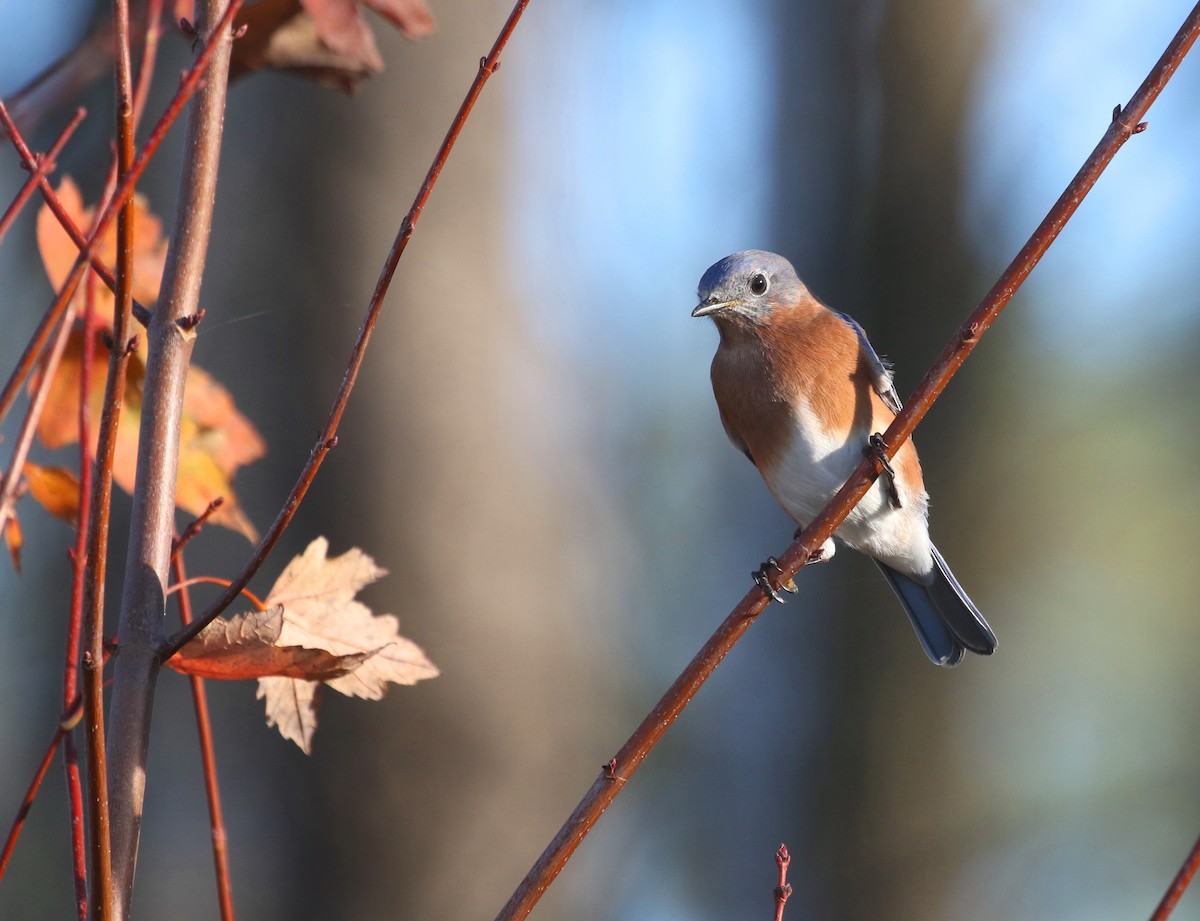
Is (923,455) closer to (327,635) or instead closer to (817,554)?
(817,554)

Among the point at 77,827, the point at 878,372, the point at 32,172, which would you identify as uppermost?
the point at 878,372

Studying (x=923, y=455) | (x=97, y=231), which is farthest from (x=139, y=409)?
(x=923, y=455)

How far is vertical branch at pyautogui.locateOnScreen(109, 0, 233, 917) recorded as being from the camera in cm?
97

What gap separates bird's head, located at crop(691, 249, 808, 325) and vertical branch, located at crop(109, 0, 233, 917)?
131cm

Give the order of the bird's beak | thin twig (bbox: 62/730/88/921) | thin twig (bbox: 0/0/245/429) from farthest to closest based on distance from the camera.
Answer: the bird's beak
thin twig (bbox: 62/730/88/921)
thin twig (bbox: 0/0/245/429)

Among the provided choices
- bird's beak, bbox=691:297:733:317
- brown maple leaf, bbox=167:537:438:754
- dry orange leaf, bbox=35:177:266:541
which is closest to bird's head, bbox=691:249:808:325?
bird's beak, bbox=691:297:733:317

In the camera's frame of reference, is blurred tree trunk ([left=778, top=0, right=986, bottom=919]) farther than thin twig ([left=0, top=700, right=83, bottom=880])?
Yes

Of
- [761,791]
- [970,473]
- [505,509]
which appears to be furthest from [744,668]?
[505,509]

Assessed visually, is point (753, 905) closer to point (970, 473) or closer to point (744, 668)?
point (744, 668)

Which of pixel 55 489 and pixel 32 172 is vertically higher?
pixel 32 172

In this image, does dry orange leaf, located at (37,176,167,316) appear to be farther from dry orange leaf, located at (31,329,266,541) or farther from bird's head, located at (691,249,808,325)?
bird's head, located at (691,249,808,325)

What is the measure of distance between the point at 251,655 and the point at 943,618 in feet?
6.85

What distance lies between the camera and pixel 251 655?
99 cm

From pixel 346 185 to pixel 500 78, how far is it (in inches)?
33.4
